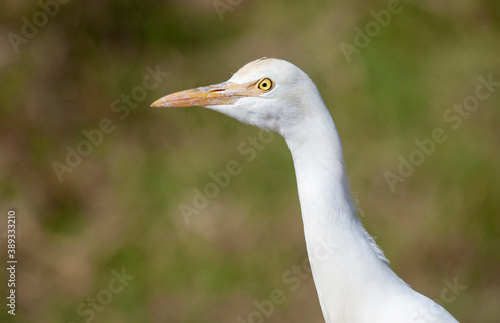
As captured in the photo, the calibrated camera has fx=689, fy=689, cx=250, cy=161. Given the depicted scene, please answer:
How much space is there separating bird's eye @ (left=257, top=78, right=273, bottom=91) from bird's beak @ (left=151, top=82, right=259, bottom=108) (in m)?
0.08

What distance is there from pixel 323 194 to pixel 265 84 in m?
0.53

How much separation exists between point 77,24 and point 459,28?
166 inches

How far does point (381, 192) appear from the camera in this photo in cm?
689

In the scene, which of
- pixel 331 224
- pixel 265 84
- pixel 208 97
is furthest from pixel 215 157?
pixel 331 224

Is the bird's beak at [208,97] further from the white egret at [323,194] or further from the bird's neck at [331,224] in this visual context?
the bird's neck at [331,224]

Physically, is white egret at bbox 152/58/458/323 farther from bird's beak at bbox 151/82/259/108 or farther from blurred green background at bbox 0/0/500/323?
blurred green background at bbox 0/0/500/323

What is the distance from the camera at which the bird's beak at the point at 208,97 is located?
2.95m

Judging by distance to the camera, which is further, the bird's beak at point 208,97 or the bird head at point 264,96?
the bird's beak at point 208,97

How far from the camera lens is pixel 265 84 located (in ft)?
9.42

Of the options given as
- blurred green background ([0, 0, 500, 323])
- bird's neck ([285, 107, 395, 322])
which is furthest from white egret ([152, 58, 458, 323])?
blurred green background ([0, 0, 500, 323])

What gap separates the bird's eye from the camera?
286cm

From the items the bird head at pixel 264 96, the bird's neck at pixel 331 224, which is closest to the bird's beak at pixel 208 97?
the bird head at pixel 264 96

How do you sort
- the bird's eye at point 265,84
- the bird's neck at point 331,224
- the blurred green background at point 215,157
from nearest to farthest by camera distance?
the bird's neck at point 331,224 → the bird's eye at point 265,84 → the blurred green background at point 215,157

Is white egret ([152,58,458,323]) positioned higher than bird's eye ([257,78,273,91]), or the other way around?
bird's eye ([257,78,273,91])
